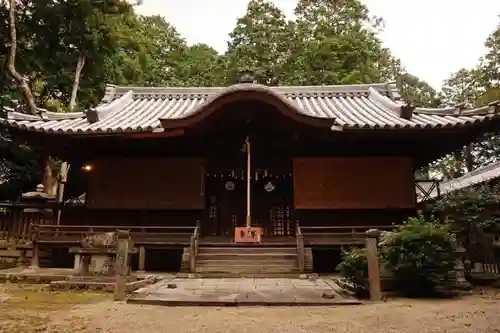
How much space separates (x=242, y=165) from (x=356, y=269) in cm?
693

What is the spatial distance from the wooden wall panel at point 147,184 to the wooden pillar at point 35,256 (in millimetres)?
2098

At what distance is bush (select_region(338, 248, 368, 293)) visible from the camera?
714 cm

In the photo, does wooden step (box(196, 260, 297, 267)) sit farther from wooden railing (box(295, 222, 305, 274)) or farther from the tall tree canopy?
→ the tall tree canopy

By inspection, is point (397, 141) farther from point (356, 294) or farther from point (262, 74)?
point (262, 74)

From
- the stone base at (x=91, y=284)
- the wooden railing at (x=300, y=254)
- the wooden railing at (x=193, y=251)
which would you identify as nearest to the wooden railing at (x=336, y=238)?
the wooden railing at (x=300, y=254)

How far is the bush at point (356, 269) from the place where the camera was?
714 cm

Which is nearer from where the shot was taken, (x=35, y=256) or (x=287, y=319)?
(x=287, y=319)

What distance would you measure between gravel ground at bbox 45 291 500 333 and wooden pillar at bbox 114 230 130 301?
36cm

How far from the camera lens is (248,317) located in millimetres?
5449

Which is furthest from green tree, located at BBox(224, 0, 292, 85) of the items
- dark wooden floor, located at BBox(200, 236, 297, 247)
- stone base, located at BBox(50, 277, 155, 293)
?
stone base, located at BBox(50, 277, 155, 293)

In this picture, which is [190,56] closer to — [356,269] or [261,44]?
[261,44]

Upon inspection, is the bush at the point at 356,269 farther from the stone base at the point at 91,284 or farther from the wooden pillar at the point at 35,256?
the wooden pillar at the point at 35,256

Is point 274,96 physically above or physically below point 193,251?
above

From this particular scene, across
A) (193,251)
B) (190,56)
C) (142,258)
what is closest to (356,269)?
(193,251)
